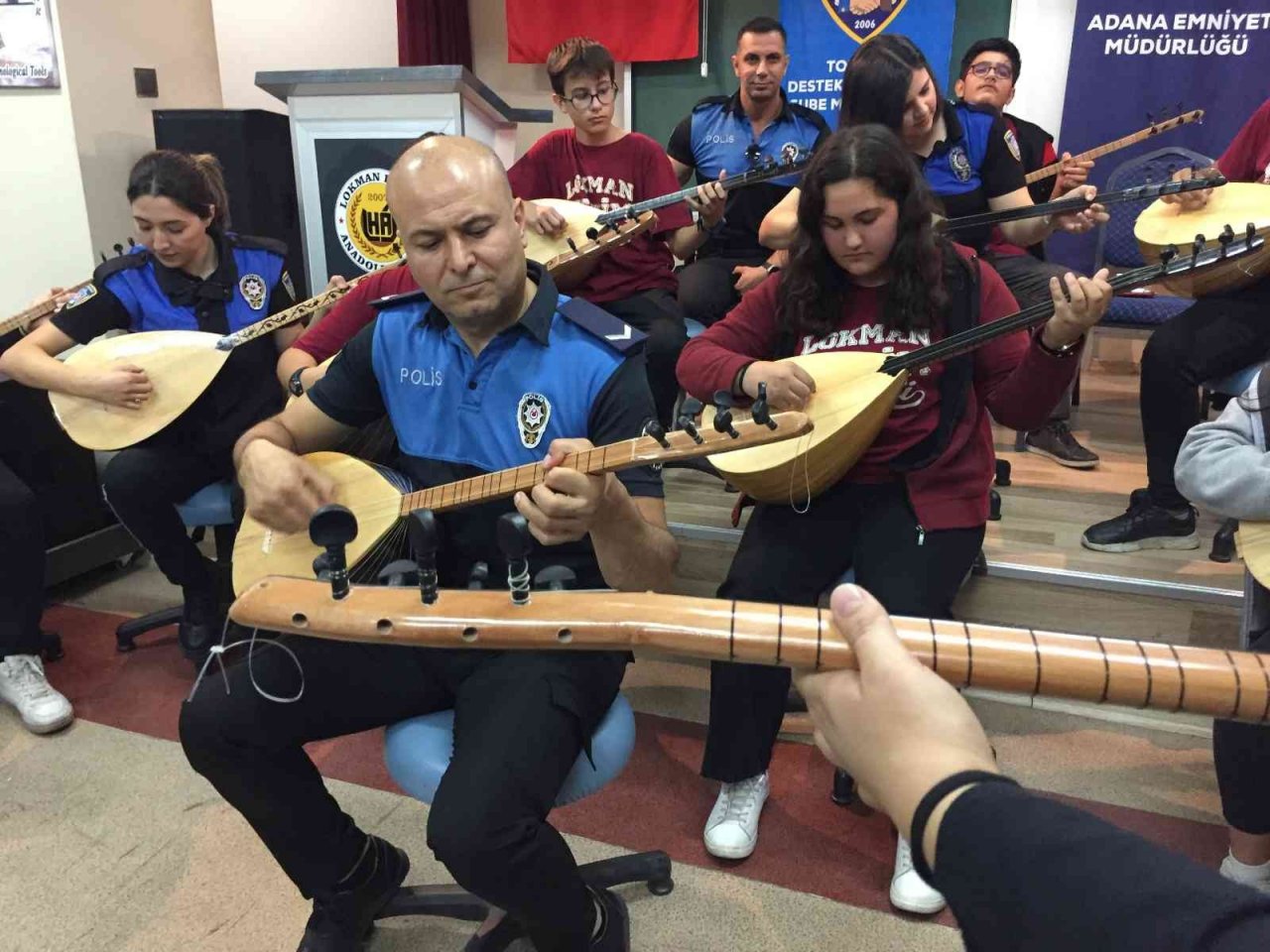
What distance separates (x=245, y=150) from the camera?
3.42 m

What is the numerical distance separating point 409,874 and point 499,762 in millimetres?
679

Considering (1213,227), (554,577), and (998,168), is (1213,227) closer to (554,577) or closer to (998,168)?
(998,168)

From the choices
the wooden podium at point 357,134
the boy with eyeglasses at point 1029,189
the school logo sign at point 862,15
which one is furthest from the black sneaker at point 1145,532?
the school logo sign at point 862,15

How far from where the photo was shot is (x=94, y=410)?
6.77 ft

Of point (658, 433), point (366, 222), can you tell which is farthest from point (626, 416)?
point (366, 222)

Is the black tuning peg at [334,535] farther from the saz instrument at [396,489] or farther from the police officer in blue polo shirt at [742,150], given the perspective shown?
the police officer in blue polo shirt at [742,150]

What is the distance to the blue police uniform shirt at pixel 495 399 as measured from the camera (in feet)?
4.16

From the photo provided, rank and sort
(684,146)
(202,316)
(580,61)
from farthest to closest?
1. (684,146)
2. (580,61)
3. (202,316)

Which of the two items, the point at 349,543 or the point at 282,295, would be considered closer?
the point at 349,543

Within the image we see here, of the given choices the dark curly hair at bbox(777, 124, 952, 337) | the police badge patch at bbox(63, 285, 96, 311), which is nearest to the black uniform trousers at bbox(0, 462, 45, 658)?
the police badge patch at bbox(63, 285, 96, 311)

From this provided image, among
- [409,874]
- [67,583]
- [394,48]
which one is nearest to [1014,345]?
[409,874]

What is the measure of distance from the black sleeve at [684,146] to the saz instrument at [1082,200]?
2.74 feet

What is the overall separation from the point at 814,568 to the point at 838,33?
3.22 metres

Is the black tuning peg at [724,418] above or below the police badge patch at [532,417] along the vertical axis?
above
